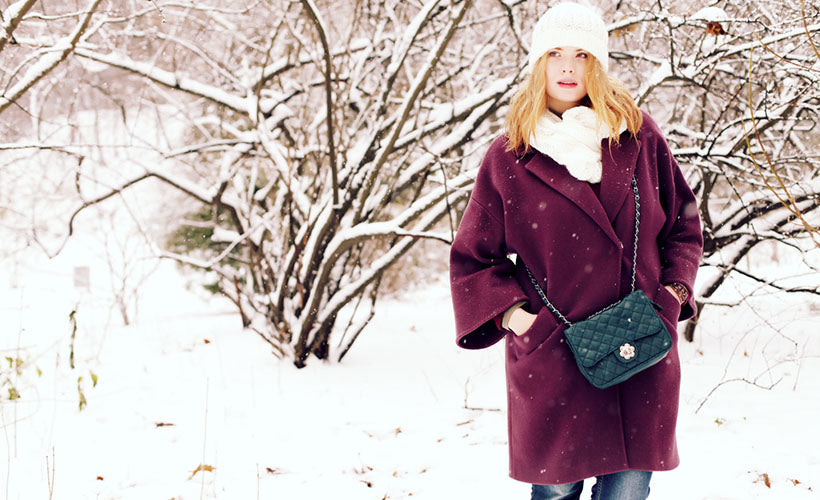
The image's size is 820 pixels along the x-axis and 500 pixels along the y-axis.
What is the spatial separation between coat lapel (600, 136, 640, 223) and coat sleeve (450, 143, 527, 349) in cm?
29

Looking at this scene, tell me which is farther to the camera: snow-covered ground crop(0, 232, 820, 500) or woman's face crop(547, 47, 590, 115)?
snow-covered ground crop(0, 232, 820, 500)

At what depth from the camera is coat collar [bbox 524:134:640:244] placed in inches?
61.0

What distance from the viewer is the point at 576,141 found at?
1.60 meters

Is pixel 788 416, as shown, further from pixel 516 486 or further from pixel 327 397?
pixel 327 397

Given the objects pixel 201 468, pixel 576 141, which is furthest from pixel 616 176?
pixel 201 468

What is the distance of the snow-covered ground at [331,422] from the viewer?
8.34 feet

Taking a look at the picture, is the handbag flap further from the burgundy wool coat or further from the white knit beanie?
the white knit beanie

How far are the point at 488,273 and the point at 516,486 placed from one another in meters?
1.33

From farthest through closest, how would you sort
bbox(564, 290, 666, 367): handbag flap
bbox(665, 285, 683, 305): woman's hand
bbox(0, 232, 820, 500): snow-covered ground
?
bbox(0, 232, 820, 500): snow-covered ground < bbox(665, 285, 683, 305): woman's hand < bbox(564, 290, 666, 367): handbag flap

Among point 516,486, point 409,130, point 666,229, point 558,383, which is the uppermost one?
point 409,130

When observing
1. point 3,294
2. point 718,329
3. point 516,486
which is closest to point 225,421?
point 516,486

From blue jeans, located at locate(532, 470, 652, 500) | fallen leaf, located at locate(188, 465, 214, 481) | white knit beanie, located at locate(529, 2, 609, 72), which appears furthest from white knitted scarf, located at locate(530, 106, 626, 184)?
fallen leaf, located at locate(188, 465, 214, 481)

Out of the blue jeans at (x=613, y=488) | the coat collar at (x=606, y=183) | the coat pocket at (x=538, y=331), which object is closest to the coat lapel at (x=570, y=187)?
the coat collar at (x=606, y=183)

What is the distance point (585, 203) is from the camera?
1.55 m
